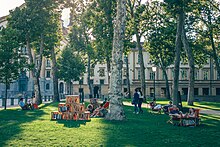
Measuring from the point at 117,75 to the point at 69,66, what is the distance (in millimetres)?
39325

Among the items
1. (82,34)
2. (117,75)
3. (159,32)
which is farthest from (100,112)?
(82,34)

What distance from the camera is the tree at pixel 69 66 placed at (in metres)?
55.0

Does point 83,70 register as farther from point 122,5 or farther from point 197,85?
point 122,5

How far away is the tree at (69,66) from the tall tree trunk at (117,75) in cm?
3725

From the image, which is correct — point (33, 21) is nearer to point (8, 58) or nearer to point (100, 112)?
point (8, 58)

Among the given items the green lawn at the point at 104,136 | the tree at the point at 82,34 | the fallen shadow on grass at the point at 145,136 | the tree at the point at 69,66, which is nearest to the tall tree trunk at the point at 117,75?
the fallen shadow on grass at the point at 145,136

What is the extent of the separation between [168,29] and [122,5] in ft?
64.7

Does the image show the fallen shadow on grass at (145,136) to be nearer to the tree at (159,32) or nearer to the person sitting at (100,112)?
the person sitting at (100,112)

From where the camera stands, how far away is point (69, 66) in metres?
55.6

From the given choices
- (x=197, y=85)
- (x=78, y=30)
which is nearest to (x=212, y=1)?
(x=78, y=30)

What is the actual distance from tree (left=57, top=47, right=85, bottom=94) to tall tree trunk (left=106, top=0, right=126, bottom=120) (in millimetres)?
37255

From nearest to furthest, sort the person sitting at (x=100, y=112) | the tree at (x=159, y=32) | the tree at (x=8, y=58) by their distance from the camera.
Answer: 1. the person sitting at (x=100, y=112)
2. the tree at (x=8, y=58)
3. the tree at (x=159, y=32)

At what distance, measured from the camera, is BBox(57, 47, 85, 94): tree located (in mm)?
55000

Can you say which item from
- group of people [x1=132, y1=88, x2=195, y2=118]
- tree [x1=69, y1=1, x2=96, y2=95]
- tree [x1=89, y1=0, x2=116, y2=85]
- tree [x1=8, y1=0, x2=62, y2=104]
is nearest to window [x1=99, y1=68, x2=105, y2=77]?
tree [x1=69, y1=1, x2=96, y2=95]
